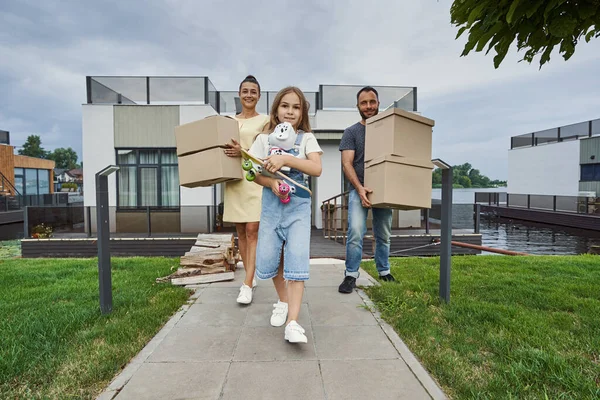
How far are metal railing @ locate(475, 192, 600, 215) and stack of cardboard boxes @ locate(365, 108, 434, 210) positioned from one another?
18613mm

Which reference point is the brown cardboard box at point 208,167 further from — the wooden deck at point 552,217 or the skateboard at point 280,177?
the wooden deck at point 552,217

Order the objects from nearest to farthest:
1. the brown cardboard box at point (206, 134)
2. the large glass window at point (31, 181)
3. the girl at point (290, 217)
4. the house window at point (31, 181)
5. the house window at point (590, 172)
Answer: the girl at point (290, 217)
the brown cardboard box at point (206, 134)
the house window at point (590, 172)
the house window at point (31, 181)
the large glass window at point (31, 181)

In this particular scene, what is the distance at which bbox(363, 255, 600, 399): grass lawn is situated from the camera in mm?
1642

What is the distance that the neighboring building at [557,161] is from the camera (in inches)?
837

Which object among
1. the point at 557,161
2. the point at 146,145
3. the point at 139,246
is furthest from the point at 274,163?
the point at 557,161

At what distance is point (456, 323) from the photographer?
93.9 inches

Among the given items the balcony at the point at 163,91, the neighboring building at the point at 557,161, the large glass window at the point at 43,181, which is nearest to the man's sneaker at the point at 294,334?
the balcony at the point at 163,91

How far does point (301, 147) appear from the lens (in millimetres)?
2291

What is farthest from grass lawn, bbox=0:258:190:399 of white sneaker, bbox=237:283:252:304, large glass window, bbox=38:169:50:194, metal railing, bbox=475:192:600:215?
large glass window, bbox=38:169:50:194

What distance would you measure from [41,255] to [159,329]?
8.93 meters

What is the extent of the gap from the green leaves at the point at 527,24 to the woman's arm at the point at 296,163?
1.26 m

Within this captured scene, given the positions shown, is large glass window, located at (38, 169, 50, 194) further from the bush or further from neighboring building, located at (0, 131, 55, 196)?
the bush

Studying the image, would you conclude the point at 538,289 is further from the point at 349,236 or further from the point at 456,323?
the point at 349,236

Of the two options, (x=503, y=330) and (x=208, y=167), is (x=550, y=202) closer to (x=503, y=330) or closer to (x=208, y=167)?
(x=503, y=330)
